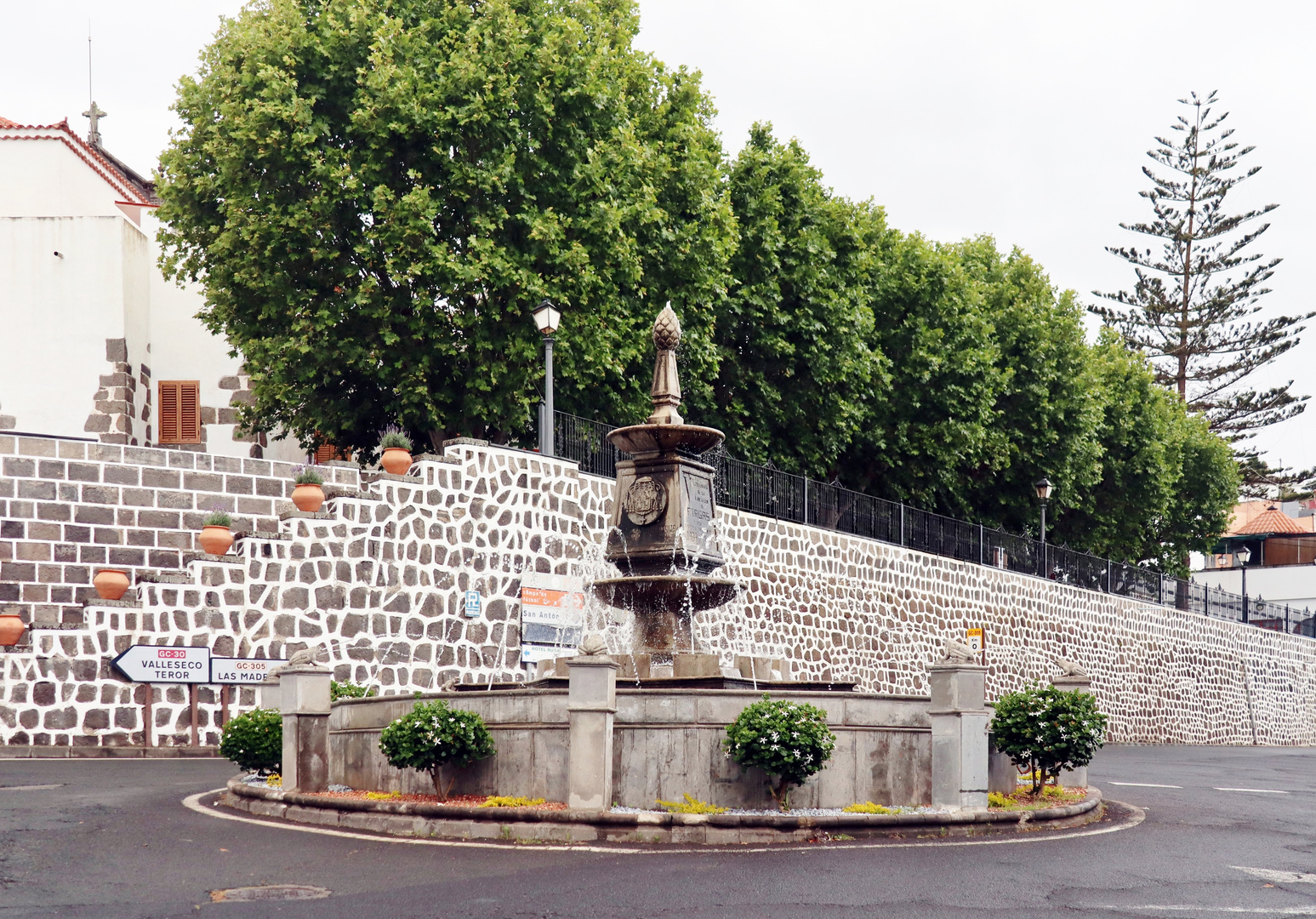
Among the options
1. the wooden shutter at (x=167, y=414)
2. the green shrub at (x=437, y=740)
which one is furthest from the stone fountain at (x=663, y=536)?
the wooden shutter at (x=167, y=414)

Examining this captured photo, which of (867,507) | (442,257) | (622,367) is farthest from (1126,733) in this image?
(442,257)

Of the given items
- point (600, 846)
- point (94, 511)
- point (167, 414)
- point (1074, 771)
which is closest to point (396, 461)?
point (94, 511)

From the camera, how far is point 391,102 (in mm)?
23344

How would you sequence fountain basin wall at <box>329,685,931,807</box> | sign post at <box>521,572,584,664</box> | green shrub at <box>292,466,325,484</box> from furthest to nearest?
sign post at <box>521,572,584,664</box>
green shrub at <box>292,466,325,484</box>
fountain basin wall at <box>329,685,931,807</box>

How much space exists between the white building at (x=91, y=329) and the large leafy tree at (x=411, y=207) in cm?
417

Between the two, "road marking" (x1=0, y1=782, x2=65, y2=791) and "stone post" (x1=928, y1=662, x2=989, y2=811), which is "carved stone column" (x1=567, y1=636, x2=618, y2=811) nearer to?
"stone post" (x1=928, y1=662, x2=989, y2=811)

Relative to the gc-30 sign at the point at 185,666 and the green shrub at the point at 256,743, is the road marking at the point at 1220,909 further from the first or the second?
the gc-30 sign at the point at 185,666

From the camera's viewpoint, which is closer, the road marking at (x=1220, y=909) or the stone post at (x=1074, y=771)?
the road marking at (x=1220, y=909)

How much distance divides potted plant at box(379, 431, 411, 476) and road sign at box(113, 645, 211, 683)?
4.27 m

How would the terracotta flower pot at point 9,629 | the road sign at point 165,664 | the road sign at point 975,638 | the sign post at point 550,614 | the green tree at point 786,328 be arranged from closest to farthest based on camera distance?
the terracotta flower pot at point 9,629 < the road sign at point 165,664 < the sign post at point 550,614 < the green tree at point 786,328 < the road sign at point 975,638

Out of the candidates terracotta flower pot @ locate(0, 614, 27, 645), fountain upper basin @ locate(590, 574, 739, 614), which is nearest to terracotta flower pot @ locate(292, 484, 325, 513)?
terracotta flower pot @ locate(0, 614, 27, 645)

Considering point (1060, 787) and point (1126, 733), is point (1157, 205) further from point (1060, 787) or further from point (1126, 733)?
point (1060, 787)

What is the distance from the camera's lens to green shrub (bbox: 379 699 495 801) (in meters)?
12.2

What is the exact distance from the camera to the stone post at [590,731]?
11.6 m
